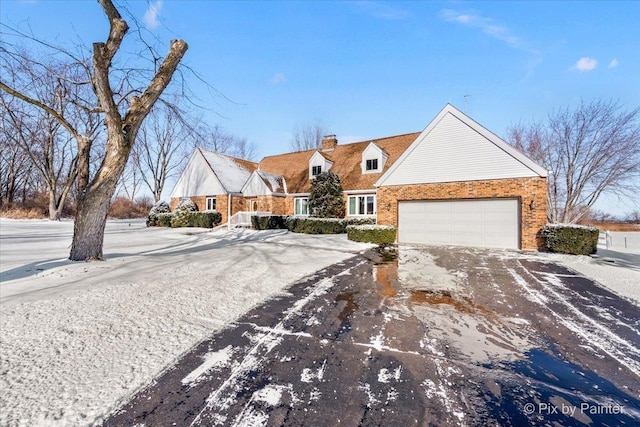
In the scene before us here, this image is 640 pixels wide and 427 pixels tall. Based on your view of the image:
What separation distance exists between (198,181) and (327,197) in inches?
497

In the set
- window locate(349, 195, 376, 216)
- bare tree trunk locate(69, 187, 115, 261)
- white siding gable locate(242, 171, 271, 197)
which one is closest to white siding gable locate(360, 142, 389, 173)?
window locate(349, 195, 376, 216)

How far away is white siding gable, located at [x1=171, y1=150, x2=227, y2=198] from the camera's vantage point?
22625 millimetres

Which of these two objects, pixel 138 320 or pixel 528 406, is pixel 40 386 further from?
pixel 528 406

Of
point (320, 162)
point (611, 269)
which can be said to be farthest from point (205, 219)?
point (611, 269)

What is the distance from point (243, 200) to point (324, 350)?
2055cm

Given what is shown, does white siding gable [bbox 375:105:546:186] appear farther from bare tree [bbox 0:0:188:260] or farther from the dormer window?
bare tree [bbox 0:0:188:260]

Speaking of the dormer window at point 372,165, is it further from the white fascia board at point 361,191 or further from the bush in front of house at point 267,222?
the bush in front of house at point 267,222

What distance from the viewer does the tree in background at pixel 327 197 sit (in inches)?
696

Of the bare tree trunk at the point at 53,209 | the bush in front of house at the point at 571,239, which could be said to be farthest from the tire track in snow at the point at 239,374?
the bare tree trunk at the point at 53,209

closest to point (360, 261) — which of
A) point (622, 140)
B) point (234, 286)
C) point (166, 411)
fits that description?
point (234, 286)

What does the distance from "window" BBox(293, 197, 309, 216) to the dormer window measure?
5241 millimetres

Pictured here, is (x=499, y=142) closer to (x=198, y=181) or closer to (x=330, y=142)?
(x=330, y=142)

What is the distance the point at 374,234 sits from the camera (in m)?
13.6

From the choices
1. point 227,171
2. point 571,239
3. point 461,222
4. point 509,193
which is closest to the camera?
point 571,239
